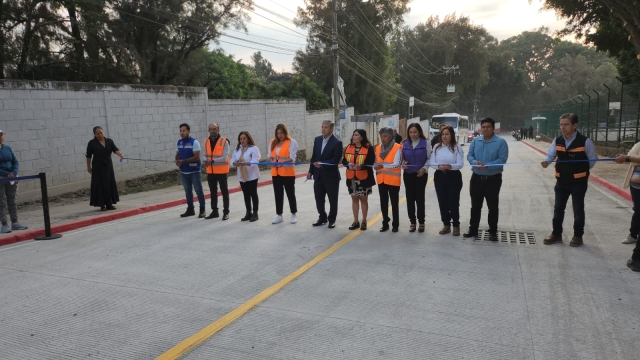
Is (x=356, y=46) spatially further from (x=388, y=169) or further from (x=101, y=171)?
(x=388, y=169)

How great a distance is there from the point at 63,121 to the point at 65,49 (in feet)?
17.6

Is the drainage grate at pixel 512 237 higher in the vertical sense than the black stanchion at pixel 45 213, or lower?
lower

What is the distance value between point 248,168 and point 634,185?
6.12m

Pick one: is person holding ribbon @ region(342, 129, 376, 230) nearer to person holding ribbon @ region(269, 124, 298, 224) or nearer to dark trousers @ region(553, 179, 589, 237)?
person holding ribbon @ region(269, 124, 298, 224)

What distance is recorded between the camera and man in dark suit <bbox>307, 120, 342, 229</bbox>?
8031 millimetres

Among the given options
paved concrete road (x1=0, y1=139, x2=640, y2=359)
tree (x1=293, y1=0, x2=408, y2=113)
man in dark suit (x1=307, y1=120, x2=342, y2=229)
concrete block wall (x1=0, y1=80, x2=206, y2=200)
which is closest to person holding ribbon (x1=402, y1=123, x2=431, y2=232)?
paved concrete road (x1=0, y1=139, x2=640, y2=359)

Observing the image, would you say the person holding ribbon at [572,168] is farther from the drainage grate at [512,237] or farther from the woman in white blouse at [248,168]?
the woman in white blouse at [248,168]

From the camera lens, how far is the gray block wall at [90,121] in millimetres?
10430

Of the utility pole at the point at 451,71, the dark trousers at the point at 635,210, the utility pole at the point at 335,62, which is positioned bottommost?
the dark trousers at the point at 635,210

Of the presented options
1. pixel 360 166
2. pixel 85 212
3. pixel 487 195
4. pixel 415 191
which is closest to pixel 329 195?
pixel 360 166

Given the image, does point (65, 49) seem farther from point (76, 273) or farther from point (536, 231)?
point (536, 231)

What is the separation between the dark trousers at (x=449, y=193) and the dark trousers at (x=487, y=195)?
25 centimetres

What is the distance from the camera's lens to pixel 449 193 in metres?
7.35

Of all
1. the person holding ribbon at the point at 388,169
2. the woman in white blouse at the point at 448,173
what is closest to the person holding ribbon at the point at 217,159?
the person holding ribbon at the point at 388,169
